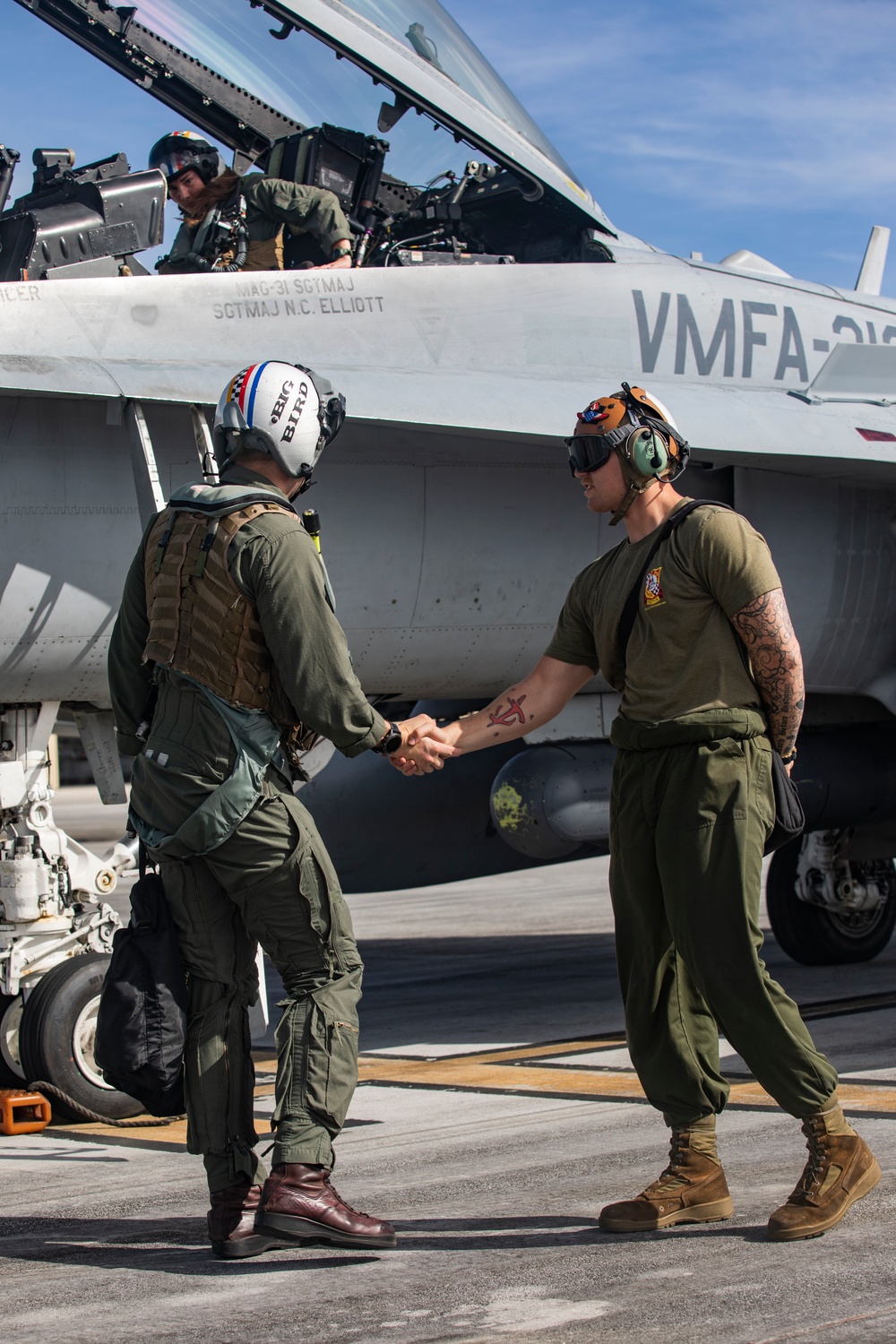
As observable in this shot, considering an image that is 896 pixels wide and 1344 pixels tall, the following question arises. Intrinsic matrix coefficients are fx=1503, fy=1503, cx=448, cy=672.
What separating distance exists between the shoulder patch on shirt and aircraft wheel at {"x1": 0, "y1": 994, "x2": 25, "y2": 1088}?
3125mm

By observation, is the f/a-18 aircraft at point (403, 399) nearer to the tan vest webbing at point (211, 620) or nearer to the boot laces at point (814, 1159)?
the tan vest webbing at point (211, 620)

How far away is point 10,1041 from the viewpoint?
5574 mm

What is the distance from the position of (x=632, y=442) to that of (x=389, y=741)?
96 centimetres

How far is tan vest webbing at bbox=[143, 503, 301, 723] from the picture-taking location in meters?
3.46

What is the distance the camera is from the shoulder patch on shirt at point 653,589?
3.61 m

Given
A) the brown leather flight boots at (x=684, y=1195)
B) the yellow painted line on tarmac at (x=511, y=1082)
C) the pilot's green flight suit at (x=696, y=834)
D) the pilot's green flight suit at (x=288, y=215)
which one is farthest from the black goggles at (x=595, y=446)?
the pilot's green flight suit at (x=288, y=215)

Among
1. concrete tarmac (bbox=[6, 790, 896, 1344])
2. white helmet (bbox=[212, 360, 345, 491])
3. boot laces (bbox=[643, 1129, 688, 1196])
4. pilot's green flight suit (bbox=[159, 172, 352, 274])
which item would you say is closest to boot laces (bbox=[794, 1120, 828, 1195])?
concrete tarmac (bbox=[6, 790, 896, 1344])

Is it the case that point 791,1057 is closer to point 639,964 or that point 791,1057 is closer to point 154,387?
point 639,964

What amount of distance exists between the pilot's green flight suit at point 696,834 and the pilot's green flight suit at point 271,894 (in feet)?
2.20

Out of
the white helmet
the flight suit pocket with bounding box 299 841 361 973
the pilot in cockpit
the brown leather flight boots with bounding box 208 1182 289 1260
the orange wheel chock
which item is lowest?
the orange wheel chock

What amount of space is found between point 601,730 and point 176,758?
Result: 3905mm

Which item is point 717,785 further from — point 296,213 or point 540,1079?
point 296,213

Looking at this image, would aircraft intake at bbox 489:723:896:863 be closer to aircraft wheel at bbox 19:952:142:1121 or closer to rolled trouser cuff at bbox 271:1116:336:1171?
aircraft wheel at bbox 19:952:142:1121

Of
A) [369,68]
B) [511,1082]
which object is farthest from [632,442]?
[369,68]
